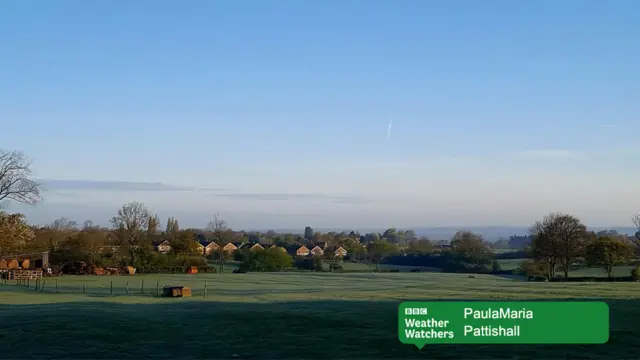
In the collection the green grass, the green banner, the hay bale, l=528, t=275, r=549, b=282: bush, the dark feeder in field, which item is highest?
the green banner

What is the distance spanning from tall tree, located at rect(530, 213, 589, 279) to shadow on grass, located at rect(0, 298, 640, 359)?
1921 inches

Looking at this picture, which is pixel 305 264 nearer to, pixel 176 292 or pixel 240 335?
pixel 176 292

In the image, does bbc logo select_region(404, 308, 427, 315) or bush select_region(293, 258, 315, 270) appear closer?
bbc logo select_region(404, 308, 427, 315)

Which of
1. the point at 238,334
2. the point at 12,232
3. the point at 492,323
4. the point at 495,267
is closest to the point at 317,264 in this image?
the point at 495,267

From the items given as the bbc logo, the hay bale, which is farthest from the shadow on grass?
the hay bale

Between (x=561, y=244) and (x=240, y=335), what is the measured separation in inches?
2605

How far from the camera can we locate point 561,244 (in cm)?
7938

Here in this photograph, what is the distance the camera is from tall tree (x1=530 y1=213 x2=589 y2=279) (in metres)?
79.2

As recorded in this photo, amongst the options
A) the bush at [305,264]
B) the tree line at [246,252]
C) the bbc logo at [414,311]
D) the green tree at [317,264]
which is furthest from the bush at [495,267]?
the bbc logo at [414,311]

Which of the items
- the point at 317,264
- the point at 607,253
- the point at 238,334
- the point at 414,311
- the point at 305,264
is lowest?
the point at 305,264

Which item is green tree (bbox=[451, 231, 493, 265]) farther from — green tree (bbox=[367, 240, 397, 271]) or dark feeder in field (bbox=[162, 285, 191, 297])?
dark feeder in field (bbox=[162, 285, 191, 297])

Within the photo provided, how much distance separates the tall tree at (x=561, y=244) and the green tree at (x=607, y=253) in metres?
1.68

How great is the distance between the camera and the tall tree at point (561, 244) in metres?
79.2

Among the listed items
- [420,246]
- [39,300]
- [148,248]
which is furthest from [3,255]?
[420,246]
